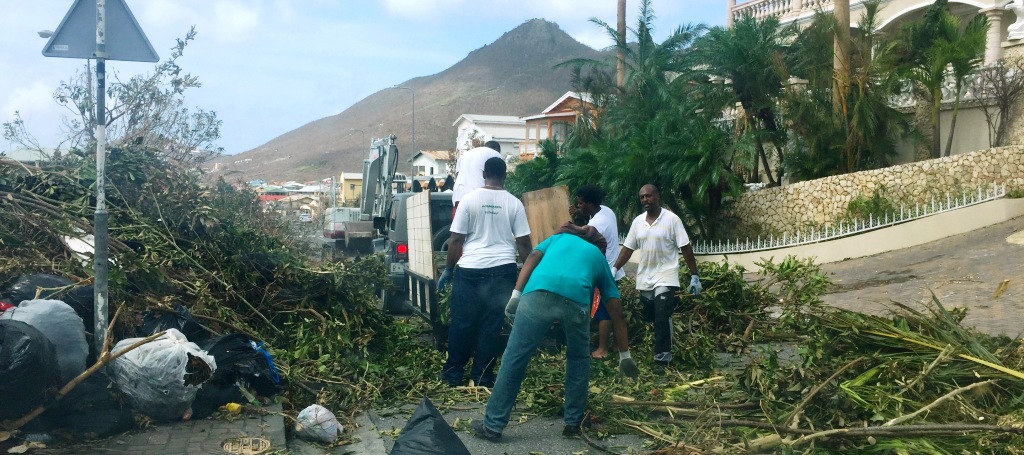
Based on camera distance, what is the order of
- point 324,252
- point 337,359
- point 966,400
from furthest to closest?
point 324,252, point 337,359, point 966,400

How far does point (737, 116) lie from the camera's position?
65.5 ft

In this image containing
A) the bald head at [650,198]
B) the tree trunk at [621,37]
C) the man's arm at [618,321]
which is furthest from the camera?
the tree trunk at [621,37]

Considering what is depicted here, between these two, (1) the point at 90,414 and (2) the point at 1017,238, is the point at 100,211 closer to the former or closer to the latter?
(1) the point at 90,414

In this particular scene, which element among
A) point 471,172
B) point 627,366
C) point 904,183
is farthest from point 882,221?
point 627,366

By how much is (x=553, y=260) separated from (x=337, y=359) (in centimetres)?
231

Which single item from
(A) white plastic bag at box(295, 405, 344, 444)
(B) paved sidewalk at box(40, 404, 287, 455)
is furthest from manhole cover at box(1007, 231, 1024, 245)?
(B) paved sidewalk at box(40, 404, 287, 455)

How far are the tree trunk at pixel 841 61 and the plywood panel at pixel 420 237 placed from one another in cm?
1076

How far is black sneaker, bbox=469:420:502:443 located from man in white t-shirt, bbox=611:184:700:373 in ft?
7.74

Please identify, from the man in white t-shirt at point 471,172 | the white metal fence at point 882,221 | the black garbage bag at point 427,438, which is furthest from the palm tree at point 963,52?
the black garbage bag at point 427,438

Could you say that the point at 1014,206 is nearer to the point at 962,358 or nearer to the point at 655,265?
the point at 655,265

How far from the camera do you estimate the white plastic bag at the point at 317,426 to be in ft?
18.6

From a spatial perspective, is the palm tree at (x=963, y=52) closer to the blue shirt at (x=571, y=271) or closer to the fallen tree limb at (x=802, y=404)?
the blue shirt at (x=571, y=271)

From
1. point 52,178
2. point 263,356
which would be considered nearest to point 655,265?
point 263,356

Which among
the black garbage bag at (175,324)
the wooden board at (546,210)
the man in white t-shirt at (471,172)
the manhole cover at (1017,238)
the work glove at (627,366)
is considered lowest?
the work glove at (627,366)
